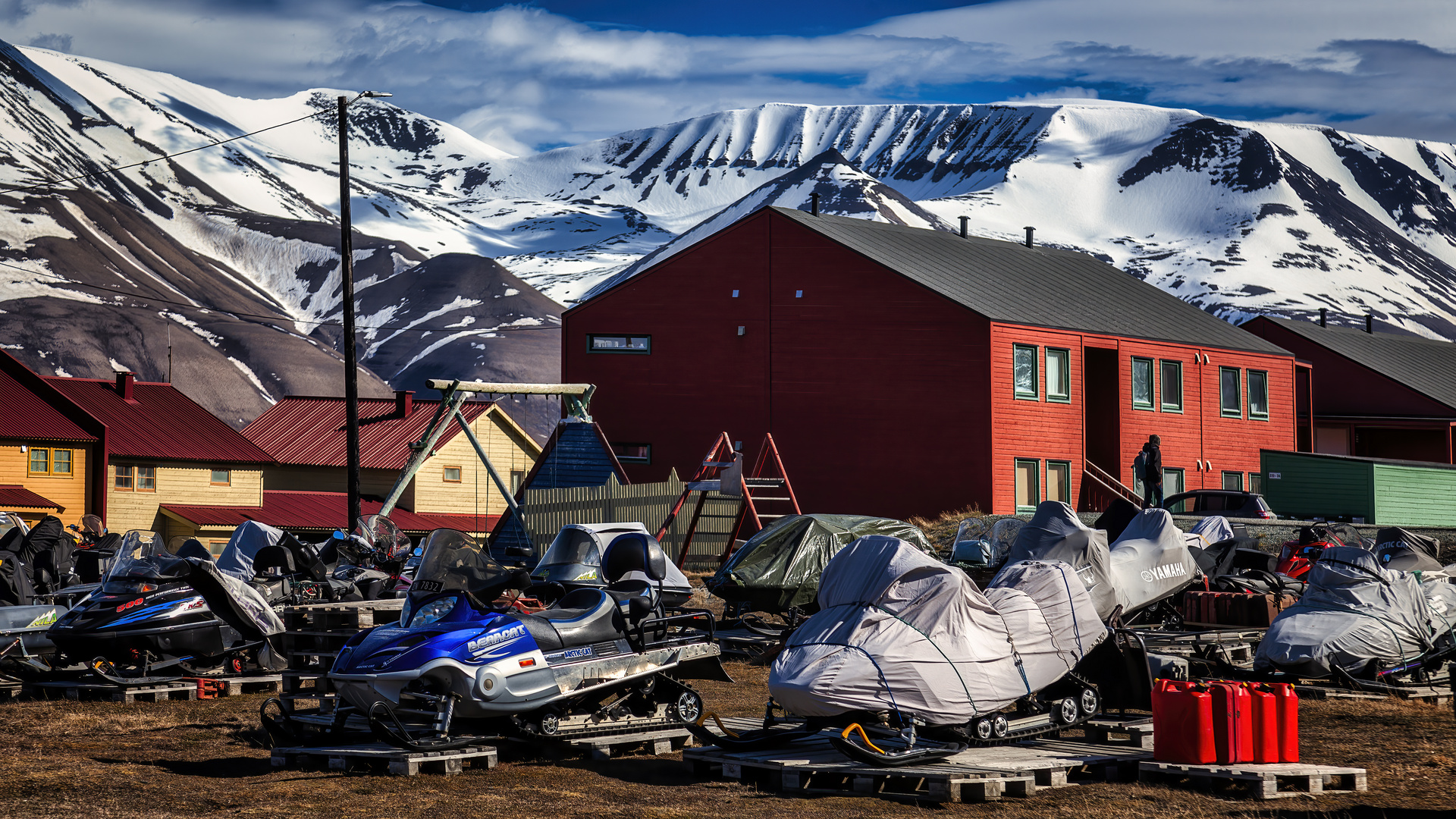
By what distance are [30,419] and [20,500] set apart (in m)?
4.03

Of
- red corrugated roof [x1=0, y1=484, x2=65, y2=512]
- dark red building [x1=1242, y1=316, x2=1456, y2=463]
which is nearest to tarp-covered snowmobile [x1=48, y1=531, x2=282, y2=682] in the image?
red corrugated roof [x1=0, y1=484, x2=65, y2=512]

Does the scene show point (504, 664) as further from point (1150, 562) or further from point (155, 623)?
point (1150, 562)

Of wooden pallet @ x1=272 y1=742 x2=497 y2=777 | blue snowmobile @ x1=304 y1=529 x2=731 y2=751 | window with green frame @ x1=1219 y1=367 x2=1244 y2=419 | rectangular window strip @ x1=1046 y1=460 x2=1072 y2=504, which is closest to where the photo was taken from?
wooden pallet @ x1=272 y1=742 x2=497 y2=777

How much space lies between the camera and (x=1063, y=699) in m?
12.6

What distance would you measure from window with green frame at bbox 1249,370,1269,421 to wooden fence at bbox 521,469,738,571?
19884mm

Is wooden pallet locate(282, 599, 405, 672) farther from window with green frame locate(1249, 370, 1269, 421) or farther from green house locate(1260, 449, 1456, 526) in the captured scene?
window with green frame locate(1249, 370, 1269, 421)

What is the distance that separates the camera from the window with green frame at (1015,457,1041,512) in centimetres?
3578

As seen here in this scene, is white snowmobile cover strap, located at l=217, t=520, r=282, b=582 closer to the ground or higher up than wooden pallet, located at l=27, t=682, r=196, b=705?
higher up

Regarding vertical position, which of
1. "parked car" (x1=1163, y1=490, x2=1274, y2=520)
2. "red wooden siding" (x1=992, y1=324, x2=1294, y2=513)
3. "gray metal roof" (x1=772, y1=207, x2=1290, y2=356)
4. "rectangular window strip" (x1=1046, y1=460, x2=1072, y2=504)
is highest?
"gray metal roof" (x1=772, y1=207, x2=1290, y2=356)

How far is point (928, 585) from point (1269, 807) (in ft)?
9.67

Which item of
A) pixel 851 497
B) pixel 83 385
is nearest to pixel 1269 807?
pixel 851 497

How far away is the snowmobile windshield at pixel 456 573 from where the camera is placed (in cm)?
1241

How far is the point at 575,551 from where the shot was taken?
736 inches

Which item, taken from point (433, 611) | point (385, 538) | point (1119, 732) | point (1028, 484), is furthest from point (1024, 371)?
point (433, 611)
